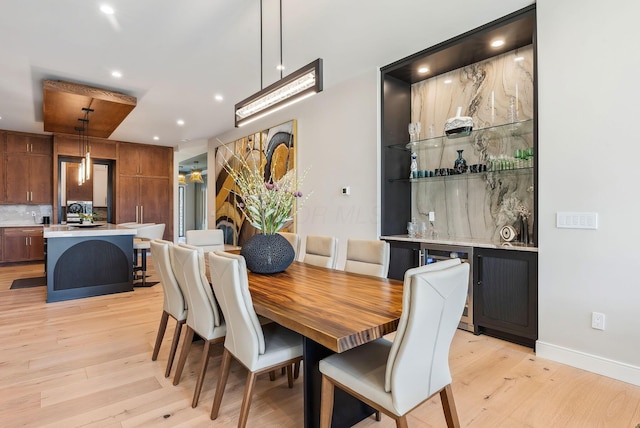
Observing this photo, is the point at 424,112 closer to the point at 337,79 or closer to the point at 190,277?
the point at 337,79

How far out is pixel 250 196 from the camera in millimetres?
2514

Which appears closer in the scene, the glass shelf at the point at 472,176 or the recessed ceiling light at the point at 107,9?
the recessed ceiling light at the point at 107,9

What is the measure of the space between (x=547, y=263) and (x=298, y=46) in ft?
9.71

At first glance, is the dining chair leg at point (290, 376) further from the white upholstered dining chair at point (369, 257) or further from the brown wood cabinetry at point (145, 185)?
the brown wood cabinetry at point (145, 185)

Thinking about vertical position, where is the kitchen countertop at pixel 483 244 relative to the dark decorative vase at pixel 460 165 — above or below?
below

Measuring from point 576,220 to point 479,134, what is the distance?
4.48ft

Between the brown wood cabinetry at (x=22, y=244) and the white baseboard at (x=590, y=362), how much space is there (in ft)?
29.0

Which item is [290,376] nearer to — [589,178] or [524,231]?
[524,231]

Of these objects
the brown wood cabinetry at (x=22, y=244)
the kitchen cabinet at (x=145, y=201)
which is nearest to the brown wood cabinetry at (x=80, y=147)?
the kitchen cabinet at (x=145, y=201)

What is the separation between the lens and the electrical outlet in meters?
2.43

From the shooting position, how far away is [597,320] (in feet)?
8.04

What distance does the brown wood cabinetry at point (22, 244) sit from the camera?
682 cm

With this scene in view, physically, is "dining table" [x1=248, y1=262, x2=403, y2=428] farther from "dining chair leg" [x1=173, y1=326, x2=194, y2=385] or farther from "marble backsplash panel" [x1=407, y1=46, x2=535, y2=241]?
"marble backsplash panel" [x1=407, y1=46, x2=535, y2=241]

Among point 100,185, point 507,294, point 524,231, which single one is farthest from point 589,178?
point 100,185
